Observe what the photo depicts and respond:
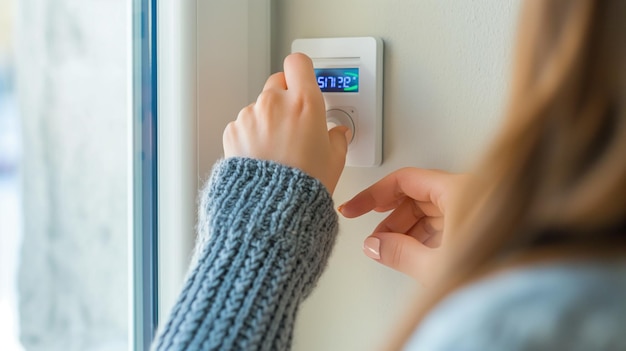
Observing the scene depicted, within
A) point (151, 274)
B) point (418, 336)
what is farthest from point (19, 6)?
point (418, 336)

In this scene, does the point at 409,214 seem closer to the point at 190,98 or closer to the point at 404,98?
A: the point at 404,98

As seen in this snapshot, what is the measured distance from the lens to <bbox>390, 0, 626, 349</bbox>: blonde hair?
0.35 metres

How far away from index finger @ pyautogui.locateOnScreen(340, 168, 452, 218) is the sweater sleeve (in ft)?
0.23

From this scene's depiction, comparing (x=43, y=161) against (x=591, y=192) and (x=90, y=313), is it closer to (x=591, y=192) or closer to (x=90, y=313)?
(x=90, y=313)

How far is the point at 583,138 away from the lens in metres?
0.36

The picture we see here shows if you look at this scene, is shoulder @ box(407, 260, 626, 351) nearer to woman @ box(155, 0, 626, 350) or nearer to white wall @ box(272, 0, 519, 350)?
woman @ box(155, 0, 626, 350)

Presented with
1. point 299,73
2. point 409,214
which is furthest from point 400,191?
point 299,73

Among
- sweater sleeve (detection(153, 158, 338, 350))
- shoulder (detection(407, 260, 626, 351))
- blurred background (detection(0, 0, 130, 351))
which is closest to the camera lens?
shoulder (detection(407, 260, 626, 351))

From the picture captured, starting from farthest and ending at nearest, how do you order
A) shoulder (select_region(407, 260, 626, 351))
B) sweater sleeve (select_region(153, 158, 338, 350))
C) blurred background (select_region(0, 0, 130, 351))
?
blurred background (select_region(0, 0, 130, 351)) → sweater sleeve (select_region(153, 158, 338, 350)) → shoulder (select_region(407, 260, 626, 351))

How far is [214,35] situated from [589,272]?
0.40 meters

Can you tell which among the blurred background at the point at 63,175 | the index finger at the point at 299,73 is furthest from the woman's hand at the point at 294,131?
the blurred background at the point at 63,175

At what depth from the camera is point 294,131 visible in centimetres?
57

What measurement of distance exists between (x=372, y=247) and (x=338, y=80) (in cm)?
15

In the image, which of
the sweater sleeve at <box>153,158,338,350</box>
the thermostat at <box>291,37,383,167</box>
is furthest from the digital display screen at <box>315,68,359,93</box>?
the sweater sleeve at <box>153,158,338,350</box>
